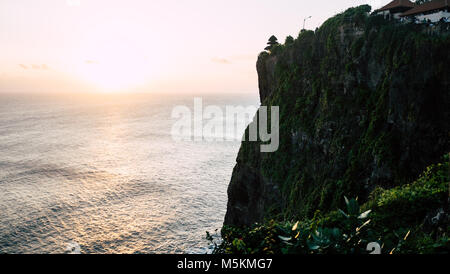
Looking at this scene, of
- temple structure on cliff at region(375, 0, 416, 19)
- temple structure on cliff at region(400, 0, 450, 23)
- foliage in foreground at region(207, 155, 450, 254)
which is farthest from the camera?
temple structure on cliff at region(375, 0, 416, 19)

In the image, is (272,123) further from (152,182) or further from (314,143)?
(152,182)

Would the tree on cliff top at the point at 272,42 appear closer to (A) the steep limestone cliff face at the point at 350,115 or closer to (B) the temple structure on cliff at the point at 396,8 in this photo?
(A) the steep limestone cliff face at the point at 350,115

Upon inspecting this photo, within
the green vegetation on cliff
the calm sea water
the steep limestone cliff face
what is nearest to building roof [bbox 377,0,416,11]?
the green vegetation on cliff

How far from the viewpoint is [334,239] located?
5.84 meters

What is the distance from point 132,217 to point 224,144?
56.0 metres

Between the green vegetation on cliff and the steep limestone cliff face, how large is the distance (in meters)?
0.08

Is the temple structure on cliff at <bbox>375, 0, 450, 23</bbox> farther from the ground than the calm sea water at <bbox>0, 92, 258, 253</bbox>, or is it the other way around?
the temple structure on cliff at <bbox>375, 0, 450, 23</bbox>

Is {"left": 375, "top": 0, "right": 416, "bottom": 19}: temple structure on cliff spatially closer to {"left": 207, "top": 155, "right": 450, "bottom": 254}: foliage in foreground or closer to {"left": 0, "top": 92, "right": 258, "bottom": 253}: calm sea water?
{"left": 207, "top": 155, "right": 450, "bottom": 254}: foliage in foreground

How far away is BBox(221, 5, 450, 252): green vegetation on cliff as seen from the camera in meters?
21.4

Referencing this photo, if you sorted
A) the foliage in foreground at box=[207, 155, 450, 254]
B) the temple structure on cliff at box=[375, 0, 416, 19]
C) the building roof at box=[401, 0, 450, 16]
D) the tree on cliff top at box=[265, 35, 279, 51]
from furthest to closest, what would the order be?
the tree on cliff top at box=[265, 35, 279, 51] → the temple structure on cliff at box=[375, 0, 416, 19] → the building roof at box=[401, 0, 450, 16] → the foliage in foreground at box=[207, 155, 450, 254]

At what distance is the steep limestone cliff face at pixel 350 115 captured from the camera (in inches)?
870

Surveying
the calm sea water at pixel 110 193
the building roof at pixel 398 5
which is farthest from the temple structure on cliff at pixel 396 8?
the calm sea water at pixel 110 193

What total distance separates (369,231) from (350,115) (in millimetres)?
23748

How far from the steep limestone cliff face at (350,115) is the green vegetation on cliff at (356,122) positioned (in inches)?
3.0
